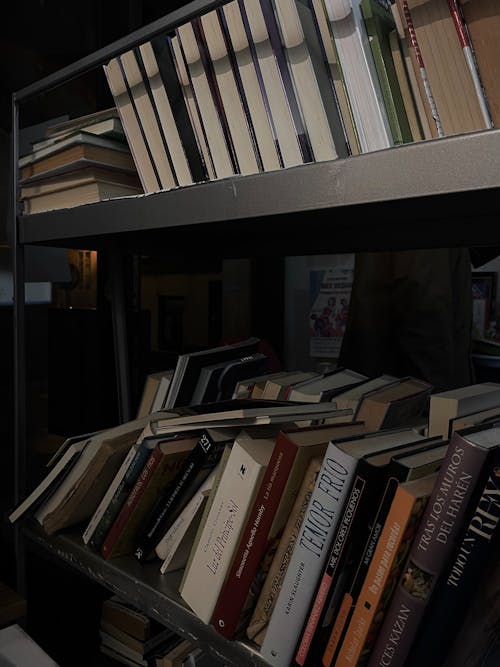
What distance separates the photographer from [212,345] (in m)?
2.12

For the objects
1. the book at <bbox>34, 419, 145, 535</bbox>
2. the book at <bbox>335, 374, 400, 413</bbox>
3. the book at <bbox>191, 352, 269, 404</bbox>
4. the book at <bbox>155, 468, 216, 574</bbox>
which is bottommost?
the book at <bbox>155, 468, 216, 574</bbox>

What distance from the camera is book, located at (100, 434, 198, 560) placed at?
803mm

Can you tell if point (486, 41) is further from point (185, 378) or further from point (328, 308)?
point (328, 308)

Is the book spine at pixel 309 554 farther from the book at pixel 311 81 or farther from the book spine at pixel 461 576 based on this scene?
the book at pixel 311 81

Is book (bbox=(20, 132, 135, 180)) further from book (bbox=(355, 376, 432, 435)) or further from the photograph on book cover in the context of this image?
the photograph on book cover

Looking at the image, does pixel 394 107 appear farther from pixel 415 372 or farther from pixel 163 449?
pixel 415 372

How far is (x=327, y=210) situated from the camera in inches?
28.6

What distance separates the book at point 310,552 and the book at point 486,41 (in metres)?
0.42

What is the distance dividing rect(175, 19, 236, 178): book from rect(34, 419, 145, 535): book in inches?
19.1

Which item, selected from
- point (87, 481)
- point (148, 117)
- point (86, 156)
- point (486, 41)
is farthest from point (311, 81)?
point (87, 481)

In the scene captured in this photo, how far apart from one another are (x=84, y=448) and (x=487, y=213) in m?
0.79

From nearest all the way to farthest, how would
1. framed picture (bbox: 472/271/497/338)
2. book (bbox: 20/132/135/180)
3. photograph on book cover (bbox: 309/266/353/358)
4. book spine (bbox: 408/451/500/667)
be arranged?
book spine (bbox: 408/451/500/667) < book (bbox: 20/132/135/180) < framed picture (bbox: 472/271/497/338) < photograph on book cover (bbox: 309/266/353/358)

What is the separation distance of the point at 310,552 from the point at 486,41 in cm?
60

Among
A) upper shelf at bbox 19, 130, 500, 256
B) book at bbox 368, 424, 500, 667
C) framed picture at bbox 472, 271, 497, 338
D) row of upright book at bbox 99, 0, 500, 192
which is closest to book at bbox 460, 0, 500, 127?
row of upright book at bbox 99, 0, 500, 192
